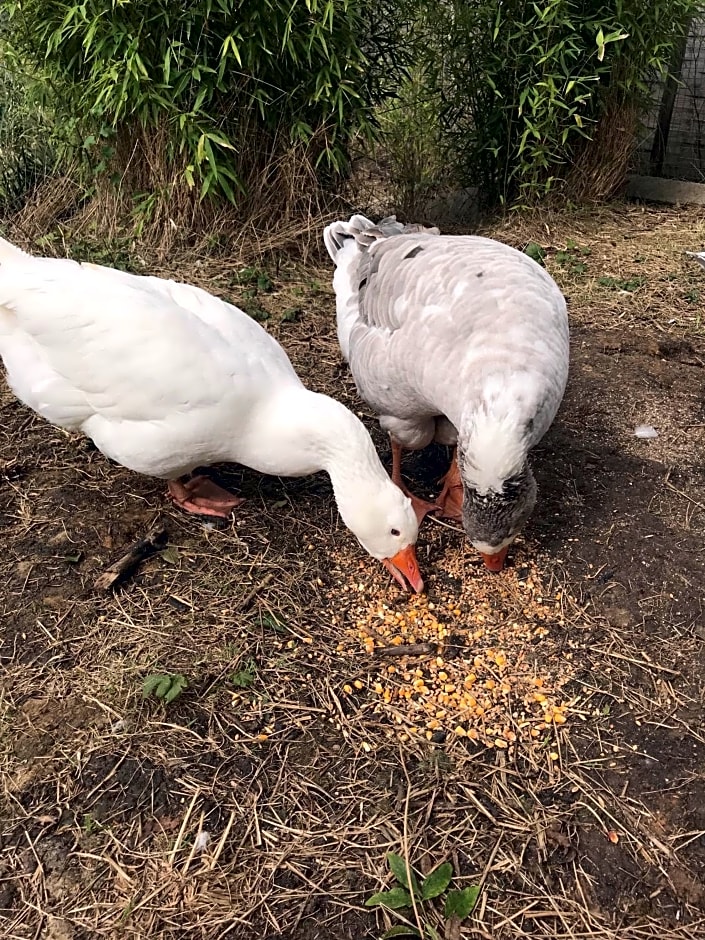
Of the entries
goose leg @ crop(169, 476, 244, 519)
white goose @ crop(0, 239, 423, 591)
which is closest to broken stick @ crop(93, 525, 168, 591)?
goose leg @ crop(169, 476, 244, 519)

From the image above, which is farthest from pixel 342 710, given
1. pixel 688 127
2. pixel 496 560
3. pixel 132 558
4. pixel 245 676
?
pixel 688 127

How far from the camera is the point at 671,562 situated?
9.70 feet

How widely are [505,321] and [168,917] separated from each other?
7.56 feet

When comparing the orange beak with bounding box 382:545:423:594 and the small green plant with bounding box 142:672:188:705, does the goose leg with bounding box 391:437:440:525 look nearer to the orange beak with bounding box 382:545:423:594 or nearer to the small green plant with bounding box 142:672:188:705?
the orange beak with bounding box 382:545:423:594

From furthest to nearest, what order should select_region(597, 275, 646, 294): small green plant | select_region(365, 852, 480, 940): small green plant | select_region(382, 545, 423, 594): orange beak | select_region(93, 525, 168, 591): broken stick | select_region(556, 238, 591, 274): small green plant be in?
select_region(556, 238, 591, 274): small green plant
select_region(597, 275, 646, 294): small green plant
select_region(93, 525, 168, 591): broken stick
select_region(382, 545, 423, 594): orange beak
select_region(365, 852, 480, 940): small green plant

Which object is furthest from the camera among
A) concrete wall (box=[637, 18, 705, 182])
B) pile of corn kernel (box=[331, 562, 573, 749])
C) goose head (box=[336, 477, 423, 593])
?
concrete wall (box=[637, 18, 705, 182])

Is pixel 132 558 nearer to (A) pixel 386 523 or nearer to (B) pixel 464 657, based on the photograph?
(A) pixel 386 523

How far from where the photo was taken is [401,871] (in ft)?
6.62

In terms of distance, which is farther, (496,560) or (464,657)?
(496,560)

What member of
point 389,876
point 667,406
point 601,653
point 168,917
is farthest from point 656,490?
point 168,917

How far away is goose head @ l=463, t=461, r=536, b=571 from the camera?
98.0 inches

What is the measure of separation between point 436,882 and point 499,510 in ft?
3.97

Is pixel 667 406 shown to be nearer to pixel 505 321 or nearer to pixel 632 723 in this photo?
pixel 505 321

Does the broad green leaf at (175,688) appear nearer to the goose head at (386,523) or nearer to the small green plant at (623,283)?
the goose head at (386,523)
